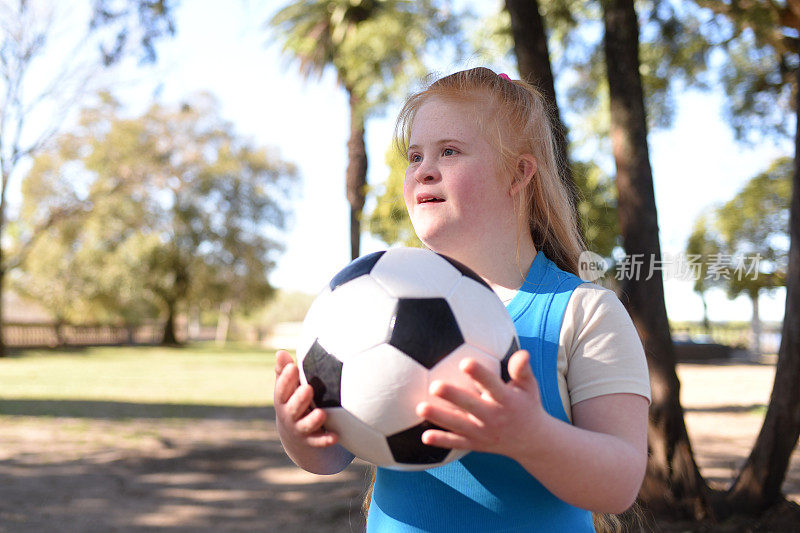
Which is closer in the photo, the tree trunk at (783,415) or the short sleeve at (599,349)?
the short sleeve at (599,349)

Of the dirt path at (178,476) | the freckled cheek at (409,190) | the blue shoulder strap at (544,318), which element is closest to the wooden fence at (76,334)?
the dirt path at (178,476)

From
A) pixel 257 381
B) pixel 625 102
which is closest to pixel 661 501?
pixel 625 102

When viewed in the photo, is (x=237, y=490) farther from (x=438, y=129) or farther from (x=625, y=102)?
(x=438, y=129)

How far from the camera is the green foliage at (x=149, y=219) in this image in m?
30.0

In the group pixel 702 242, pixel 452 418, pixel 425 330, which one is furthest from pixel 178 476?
pixel 702 242

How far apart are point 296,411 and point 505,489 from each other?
1.68 ft

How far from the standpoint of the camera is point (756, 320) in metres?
31.6

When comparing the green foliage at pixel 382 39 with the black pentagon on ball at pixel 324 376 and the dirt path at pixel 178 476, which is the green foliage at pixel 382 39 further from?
the black pentagon on ball at pixel 324 376

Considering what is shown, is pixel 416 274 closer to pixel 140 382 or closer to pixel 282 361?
pixel 282 361

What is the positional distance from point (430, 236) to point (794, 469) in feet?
25.7

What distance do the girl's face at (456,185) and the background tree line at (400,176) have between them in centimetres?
80

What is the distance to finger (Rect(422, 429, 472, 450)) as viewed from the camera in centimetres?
121

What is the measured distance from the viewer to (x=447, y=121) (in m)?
1.63

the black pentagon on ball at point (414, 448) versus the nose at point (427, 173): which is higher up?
the nose at point (427, 173)
